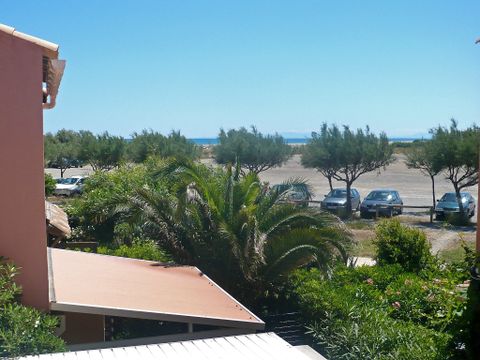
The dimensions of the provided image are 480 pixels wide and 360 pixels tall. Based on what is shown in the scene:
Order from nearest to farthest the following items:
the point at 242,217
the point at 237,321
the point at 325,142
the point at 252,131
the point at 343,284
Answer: the point at 237,321
the point at 242,217
the point at 343,284
the point at 325,142
the point at 252,131

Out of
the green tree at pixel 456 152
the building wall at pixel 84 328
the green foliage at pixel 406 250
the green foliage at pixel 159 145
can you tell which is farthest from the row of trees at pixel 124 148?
the building wall at pixel 84 328

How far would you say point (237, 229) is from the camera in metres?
11.5

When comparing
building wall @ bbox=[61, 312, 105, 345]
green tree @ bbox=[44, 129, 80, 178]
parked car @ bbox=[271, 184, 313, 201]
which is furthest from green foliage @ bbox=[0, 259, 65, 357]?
green tree @ bbox=[44, 129, 80, 178]

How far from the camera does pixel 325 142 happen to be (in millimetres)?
37406

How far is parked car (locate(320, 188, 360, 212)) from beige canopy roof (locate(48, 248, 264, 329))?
24499 millimetres

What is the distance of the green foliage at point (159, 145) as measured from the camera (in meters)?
47.2

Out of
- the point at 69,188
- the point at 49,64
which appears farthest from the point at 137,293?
the point at 69,188

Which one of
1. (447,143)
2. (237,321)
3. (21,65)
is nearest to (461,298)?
(237,321)

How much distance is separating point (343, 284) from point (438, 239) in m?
14.6

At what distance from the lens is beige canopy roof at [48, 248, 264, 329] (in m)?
6.67

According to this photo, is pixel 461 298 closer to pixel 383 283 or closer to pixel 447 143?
pixel 383 283

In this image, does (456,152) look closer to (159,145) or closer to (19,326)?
(159,145)

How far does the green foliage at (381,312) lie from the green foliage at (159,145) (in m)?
34.6

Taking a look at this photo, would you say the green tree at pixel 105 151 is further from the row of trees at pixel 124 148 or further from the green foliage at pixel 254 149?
the green foliage at pixel 254 149
